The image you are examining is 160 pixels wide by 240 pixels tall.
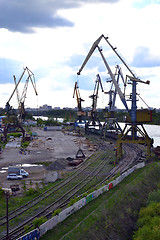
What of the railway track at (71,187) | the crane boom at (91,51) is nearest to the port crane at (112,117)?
the crane boom at (91,51)

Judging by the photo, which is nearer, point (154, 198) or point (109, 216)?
point (109, 216)

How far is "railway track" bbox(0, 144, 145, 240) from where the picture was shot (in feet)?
84.3

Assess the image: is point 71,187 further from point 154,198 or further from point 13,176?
point 154,198

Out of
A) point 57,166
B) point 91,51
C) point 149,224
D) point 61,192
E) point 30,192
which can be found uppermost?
point 91,51

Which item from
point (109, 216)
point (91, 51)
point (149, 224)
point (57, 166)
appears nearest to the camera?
point (149, 224)

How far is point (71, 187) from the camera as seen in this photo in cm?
3569

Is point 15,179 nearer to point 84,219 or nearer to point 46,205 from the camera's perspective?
point 46,205

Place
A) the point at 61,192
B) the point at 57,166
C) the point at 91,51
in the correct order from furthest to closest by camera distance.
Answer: the point at 91,51 < the point at 57,166 < the point at 61,192

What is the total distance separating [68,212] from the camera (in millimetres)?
25125

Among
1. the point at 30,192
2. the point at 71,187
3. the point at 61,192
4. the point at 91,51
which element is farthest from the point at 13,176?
the point at 91,51

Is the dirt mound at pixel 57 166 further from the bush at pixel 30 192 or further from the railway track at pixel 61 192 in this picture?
the bush at pixel 30 192

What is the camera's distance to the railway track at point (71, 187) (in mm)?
25688

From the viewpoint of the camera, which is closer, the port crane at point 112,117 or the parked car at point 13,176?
the parked car at point 13,176

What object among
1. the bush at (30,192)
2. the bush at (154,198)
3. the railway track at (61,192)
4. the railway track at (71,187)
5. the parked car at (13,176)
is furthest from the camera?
the parked car at (13,176)
